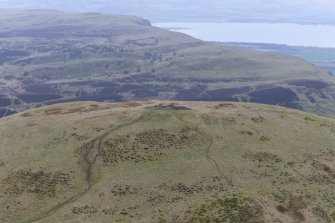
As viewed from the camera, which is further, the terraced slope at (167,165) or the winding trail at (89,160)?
the winding trail at (89,160)

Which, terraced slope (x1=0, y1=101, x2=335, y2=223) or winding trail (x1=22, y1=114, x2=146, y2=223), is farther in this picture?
winding trail (x1=22, y1=114, x2=146, y2=223)

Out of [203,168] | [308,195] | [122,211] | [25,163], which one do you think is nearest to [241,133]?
[203,168]

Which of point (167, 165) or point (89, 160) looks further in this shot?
point (89, 160)

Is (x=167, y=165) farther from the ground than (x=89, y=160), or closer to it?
farther from the ground
